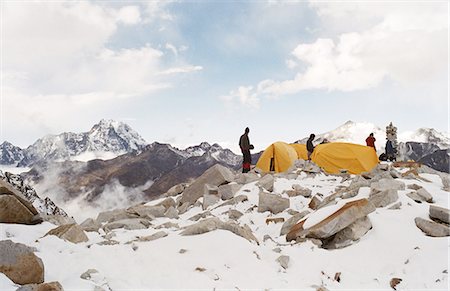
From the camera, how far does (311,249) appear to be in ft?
35.1

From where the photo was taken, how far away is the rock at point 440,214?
11133 millimetres

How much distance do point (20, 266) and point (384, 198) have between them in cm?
1024

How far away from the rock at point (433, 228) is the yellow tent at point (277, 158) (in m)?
14.5

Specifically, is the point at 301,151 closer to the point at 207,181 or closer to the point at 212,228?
the point at 207,181

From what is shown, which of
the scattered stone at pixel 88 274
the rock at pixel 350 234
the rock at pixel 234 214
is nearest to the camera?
the scattered stone at pixel 88 274

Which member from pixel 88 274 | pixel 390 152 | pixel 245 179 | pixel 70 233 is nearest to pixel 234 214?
pixel 245 179

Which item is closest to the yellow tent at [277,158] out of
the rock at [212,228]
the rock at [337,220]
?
the rock at [337,220]

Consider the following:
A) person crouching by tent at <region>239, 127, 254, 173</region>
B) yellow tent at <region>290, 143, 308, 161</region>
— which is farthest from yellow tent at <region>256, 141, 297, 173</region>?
person crouching by tent at <region>239, 127, 254, 173</region>

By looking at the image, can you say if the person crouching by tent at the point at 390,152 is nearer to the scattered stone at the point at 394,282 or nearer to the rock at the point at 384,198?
the rock at the point at 384,198

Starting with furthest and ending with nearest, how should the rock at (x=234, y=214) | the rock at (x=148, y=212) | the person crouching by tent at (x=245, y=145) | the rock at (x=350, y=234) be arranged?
the person crouching by tent at (x=245, y=145)
the rock at (x=148, y=212)
the rock at (x=234, y=214)
the rock at (x=350, y=234)

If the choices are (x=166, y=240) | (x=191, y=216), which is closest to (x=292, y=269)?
(x=166, y=240)

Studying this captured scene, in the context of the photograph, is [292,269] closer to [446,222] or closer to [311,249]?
[311,249]

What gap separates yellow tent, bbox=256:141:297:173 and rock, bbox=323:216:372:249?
46.2ft

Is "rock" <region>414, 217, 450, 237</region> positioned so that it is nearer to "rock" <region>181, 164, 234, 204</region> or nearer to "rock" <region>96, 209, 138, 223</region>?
"rock" <region>181, 164, 234, 204</region>
